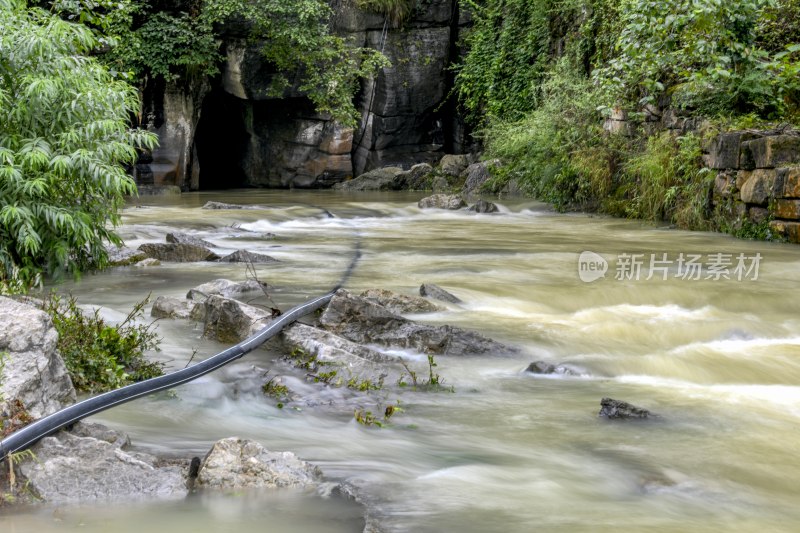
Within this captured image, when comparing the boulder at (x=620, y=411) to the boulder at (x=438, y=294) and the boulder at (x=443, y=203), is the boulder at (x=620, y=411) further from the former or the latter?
the boulder at (x=443, y=203)

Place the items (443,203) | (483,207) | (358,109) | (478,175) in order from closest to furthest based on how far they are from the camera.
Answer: (483,207) < (443,203) < (478,175) < (358,109)

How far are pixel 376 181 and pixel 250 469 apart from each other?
20483mm

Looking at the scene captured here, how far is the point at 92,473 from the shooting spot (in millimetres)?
2875

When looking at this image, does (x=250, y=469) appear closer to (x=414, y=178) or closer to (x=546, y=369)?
(x=546, y=369)

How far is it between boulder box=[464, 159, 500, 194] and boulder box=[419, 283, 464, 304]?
12.6 metres

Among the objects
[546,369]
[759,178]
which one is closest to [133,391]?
[546,369]

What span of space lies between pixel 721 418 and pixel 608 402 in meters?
0.61

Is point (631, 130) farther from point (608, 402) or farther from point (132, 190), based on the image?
point (608, 402)

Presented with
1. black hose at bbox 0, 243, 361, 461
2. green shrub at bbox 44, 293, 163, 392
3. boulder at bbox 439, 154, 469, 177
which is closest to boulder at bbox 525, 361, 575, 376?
black hose at bbox 0, 243, 361, 461

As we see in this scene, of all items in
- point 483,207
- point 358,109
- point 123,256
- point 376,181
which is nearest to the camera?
point 123,256

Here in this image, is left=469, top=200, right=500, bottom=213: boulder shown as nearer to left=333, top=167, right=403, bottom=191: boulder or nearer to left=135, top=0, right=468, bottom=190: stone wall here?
left=333, top=167, right=403, bottom=191: boulder

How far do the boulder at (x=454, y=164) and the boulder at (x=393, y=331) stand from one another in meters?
17.2

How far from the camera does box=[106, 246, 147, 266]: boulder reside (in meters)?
8.52

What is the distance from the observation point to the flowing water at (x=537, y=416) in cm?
288
